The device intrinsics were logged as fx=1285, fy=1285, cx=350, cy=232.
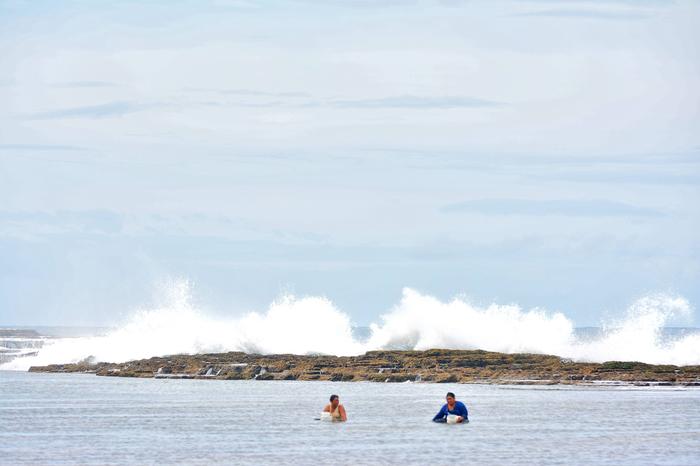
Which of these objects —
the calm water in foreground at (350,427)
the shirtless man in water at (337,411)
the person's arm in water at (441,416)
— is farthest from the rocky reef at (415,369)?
the shirtless man in water at (337,411)

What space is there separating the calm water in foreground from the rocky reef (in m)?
4.60

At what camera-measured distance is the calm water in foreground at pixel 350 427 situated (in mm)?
32531

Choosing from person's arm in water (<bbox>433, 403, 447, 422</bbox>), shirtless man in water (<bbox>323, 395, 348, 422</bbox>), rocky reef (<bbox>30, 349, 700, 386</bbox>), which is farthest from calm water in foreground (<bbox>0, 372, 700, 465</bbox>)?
rocky reef (<bbox>30, 349, 700, 386</bbox>)

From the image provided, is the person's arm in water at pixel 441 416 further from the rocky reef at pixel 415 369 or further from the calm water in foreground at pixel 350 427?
the rocky reef at pixel 415 369

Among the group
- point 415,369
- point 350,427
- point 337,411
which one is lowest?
point 350,427

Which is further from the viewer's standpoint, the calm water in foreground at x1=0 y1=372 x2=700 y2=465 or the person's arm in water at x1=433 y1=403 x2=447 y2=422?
the person's arm in water at x1=433 y1=403 x2=447 y2=422

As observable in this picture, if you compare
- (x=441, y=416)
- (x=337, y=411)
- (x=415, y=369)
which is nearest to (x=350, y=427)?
(x=337, y=411)

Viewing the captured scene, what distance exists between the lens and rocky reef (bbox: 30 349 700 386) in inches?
2562

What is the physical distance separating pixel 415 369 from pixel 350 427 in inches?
1183

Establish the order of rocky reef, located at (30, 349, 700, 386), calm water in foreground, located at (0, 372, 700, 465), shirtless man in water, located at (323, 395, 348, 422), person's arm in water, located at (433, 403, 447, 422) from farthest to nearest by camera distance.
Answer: rocky reef, located at (30, 349, 700, 386) → shirtless man in water, located at (323, 395, 348, 422) → person's arm in water, located at (433, 403, 447, 422) → calm water in foreground, located at (0, 372, 700, 465)

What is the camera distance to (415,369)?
70.7 m

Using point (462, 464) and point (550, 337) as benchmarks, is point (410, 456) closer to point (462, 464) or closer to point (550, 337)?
point (462, 464)

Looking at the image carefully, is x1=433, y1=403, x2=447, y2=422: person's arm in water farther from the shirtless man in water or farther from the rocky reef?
the rocky reef

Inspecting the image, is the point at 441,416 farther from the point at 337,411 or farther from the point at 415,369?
the point at 415,369
